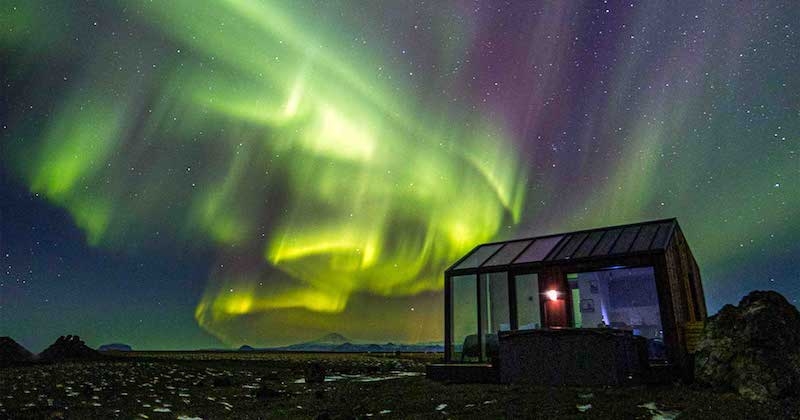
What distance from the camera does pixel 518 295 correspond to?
17266 millimetres

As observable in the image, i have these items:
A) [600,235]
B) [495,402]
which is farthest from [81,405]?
[600,235]

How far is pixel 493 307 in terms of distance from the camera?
17.7 metres

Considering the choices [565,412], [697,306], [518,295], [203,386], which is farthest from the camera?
[697,306]

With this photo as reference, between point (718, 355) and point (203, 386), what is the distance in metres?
13.9

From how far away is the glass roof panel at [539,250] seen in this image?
57.8 ft

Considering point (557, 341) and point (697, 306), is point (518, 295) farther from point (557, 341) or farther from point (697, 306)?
point (697, 306)

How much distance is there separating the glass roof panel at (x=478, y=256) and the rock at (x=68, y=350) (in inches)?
964

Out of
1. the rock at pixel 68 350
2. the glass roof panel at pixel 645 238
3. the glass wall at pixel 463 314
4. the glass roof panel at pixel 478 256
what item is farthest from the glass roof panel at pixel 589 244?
the rock at pixel 68 350

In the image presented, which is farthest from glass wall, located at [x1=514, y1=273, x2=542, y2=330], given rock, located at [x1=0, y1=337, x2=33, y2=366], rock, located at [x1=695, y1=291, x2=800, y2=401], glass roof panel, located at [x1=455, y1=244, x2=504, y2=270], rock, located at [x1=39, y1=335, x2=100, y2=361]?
rock, located at [x1=39, y1=335, x2=100, y2=361]

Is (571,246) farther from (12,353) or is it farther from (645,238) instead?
(12,353)

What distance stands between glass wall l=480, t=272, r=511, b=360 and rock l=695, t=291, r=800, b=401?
22.0ft

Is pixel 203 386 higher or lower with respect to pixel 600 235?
lower

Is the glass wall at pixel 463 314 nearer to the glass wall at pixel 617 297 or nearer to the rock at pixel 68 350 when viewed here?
the glass wall at pixel 617 297

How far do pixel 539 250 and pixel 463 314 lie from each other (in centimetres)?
405
